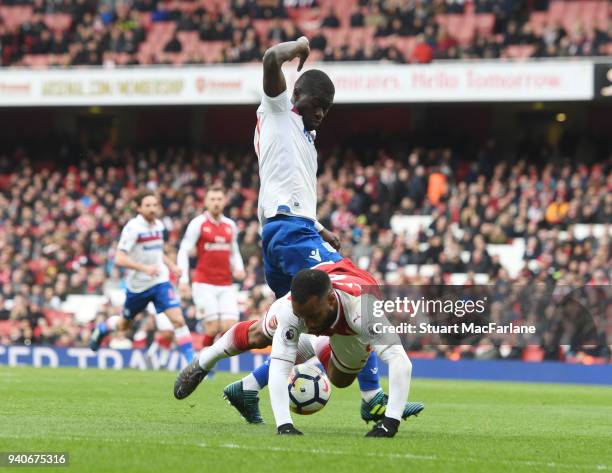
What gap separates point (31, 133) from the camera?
3828 cm

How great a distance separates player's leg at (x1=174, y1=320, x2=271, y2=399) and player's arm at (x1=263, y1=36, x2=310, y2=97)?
1815mm

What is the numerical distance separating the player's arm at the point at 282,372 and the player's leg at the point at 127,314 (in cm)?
886

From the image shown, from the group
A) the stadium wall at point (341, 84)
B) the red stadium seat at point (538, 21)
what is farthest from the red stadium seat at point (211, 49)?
the red stadium seat at point (538, 21)

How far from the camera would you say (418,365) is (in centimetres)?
2216

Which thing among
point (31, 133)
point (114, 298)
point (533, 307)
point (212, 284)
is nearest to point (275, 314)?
point (212, 284)

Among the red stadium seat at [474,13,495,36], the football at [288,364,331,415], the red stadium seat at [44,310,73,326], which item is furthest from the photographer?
the red stadium seat at [474,13,495,36]

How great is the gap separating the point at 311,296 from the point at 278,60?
6.38ft

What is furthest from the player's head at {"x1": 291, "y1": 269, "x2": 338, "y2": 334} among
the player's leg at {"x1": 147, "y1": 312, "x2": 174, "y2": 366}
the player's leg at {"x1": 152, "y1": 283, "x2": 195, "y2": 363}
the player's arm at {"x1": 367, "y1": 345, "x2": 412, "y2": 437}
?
the player's leg at {"x1": 147, "y1": 312, "x2": 174, "y2": 366}

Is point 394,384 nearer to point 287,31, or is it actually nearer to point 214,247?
point 214,247

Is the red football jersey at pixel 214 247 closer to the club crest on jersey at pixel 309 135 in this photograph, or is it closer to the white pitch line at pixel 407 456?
the club crest on jersey at pixel 309 135

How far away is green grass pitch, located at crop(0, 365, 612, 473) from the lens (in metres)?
7.02

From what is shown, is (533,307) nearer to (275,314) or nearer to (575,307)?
(575,307)

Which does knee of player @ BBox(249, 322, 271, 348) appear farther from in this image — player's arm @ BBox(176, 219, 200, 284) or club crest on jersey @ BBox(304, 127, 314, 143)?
player's arm @ BBox(176, 219, 200, 284)

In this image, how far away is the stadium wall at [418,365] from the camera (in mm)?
21188
